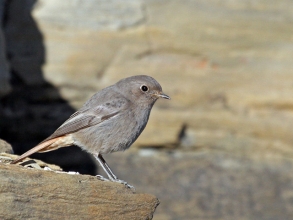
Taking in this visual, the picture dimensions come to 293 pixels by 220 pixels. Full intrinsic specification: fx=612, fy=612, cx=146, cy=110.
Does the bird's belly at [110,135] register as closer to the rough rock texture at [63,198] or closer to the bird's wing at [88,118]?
the bird's wing at [88,118]

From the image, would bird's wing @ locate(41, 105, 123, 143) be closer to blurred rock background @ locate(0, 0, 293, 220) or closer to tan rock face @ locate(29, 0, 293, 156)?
blurred rock background @ locate(0, 0, 293, 220)

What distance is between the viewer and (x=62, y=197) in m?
5.22

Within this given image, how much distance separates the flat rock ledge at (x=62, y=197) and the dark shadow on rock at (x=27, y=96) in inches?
333

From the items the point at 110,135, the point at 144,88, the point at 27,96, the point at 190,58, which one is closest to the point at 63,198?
the point at 110,135

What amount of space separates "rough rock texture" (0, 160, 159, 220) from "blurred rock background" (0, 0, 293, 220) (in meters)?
8.03

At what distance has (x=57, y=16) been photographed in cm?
1427

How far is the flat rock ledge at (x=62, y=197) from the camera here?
4.99 metres

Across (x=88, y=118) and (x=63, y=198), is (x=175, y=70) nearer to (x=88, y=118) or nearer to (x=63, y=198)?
(x=88, y=118)

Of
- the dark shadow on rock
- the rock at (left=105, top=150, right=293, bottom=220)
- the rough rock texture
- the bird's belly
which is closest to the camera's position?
the rough rock texture

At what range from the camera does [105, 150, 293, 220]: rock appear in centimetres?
1230

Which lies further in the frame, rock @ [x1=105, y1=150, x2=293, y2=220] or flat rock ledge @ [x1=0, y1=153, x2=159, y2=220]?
rock @ [x1=105, y1=150, x2=293, y2=220]

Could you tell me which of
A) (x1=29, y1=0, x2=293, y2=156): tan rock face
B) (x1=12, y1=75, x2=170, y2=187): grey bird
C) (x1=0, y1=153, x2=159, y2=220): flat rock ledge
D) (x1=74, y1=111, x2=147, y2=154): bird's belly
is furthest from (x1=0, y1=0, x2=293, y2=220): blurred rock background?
(x1=0, y1=153, x2=159, y2=220): flat rock ledge

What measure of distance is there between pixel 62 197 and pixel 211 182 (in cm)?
841

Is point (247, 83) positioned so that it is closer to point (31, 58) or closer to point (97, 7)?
point (97, 7)
